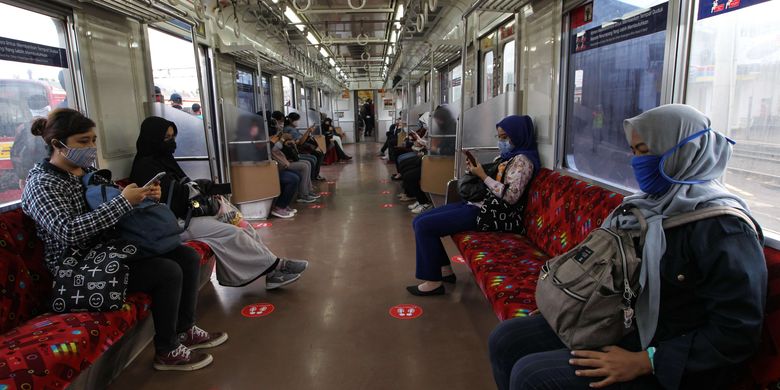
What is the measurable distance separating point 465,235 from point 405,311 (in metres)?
0.68

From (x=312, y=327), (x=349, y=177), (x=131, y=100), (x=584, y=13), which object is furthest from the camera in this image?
(x=349, y=177)

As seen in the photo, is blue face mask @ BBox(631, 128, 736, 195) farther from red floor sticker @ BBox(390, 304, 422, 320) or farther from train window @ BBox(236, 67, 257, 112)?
train window @ BBox(236, 67, 257, 112)

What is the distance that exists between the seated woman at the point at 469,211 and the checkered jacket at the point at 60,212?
6.20 ft

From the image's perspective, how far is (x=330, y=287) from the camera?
3.61 m

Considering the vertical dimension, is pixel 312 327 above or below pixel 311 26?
below

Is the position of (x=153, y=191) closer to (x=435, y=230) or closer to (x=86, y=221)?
(x=86, y=221)

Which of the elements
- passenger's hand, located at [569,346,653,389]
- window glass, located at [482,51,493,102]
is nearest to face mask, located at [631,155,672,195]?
passenger's hand, located at [569,346,653,389]

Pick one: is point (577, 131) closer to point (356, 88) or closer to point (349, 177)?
point (349, 177)

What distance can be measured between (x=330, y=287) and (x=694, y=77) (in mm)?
2720

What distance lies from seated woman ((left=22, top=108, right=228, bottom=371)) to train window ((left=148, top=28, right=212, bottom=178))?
2.03 metres

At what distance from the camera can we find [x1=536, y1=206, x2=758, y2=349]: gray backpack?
1.39m

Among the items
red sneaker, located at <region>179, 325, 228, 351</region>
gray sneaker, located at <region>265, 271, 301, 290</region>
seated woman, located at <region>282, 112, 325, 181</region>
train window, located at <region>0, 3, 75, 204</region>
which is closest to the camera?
red sneaker, located at <region>179, 325, 228, 351</region>

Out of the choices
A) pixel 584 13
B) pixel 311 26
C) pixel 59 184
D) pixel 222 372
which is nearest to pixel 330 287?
pixel 222 372

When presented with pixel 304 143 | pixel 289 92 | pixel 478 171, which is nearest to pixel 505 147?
pixel 478 171
